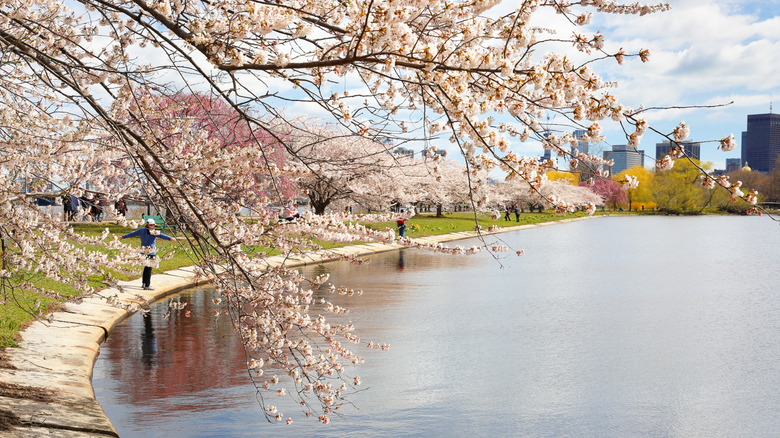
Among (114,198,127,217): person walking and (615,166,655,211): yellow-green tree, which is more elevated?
(615,166,655,211): yellow-green tree

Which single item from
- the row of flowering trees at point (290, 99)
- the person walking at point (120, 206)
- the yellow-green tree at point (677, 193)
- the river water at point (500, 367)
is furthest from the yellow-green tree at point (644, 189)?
the row of flowering trees at point (290, 99)

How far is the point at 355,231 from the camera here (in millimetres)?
6863

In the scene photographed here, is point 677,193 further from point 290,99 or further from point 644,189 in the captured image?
point 290,99

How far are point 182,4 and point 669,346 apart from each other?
10.6 m

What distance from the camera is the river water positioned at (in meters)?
8.28

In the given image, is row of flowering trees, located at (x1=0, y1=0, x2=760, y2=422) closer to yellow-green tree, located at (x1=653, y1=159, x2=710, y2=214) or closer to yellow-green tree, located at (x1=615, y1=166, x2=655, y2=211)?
yellow-green tree, located at (x1=615, y1=166, x2=655, y2=211)

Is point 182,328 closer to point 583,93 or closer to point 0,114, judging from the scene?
point 0,114

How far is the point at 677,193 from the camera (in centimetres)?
11731

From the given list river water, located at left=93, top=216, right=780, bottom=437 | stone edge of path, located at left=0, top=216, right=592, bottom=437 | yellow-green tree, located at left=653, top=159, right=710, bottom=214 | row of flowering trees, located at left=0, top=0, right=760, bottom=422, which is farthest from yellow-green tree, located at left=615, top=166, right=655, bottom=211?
row of flowering trees, located at left=0, top=0, right=760, bottom=422

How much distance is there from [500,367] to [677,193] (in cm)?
11548

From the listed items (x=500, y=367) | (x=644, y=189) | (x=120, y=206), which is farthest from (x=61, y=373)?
(x=644, y=189)

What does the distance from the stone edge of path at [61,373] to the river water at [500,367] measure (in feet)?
0.95

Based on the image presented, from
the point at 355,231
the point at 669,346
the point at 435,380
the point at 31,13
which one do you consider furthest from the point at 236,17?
the point at 669,346

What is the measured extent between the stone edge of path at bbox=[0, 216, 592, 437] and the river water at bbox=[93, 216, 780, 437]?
0.95 feet
